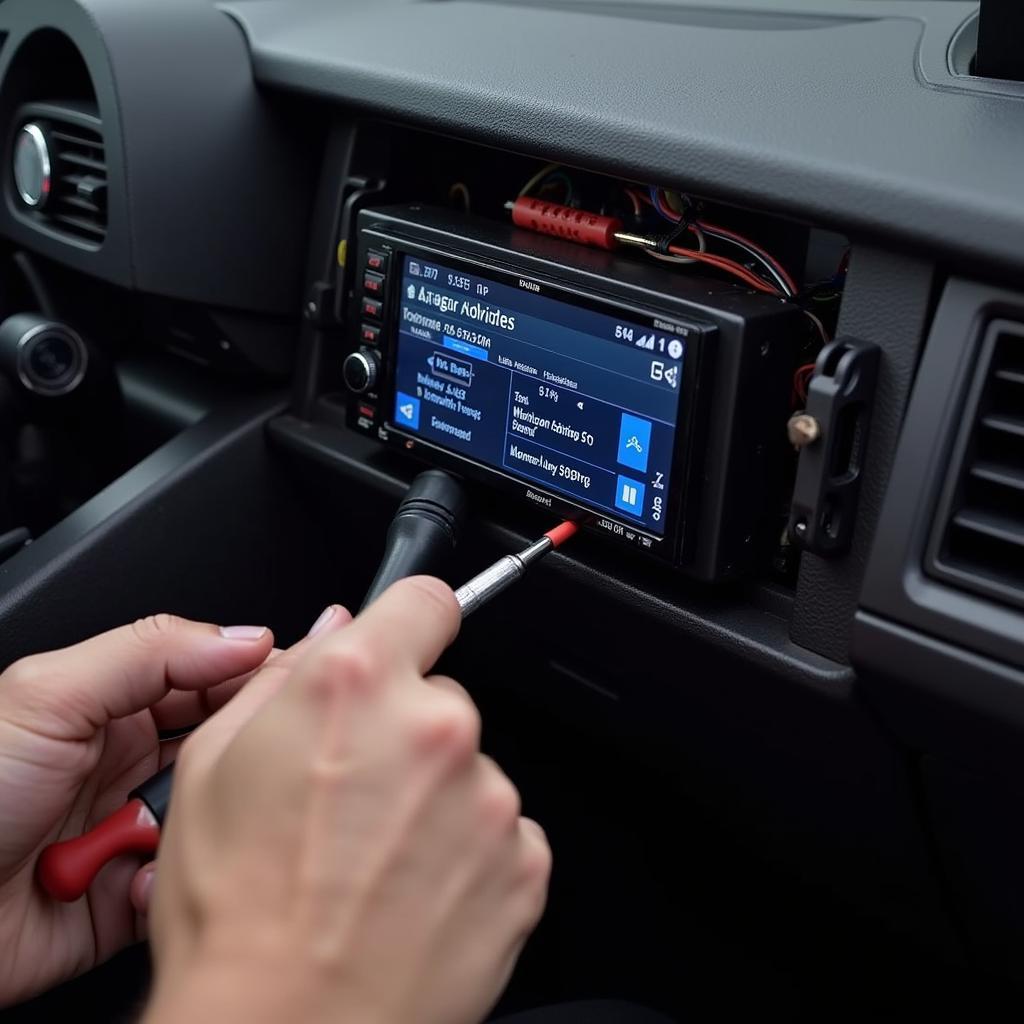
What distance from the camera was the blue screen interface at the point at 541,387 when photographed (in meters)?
0.88

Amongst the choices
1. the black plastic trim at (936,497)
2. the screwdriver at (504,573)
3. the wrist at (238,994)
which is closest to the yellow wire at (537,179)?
the screwdriver at (504,573)

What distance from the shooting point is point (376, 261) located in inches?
42.3

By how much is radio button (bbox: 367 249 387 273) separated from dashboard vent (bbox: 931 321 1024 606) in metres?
0.50

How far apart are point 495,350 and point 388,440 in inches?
6.4

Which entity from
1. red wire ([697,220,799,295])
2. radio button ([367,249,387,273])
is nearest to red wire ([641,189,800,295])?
red wire ([697,220,799,295])

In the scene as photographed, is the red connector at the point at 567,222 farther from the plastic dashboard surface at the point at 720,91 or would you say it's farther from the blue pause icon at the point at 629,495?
the blue pause icon at the point at 629,495

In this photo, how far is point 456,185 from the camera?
1.18 metres

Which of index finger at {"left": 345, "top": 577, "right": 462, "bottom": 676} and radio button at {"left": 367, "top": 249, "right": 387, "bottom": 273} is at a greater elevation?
index finger at {"left": 345, "top": 577, "right": 462, "bottom": 676}

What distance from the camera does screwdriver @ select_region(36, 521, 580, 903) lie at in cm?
79

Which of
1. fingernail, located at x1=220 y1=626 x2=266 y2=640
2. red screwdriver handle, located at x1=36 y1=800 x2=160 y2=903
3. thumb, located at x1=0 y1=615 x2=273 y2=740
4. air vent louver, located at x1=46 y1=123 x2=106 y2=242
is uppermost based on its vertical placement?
air vent louver, located at x1=46 y1=123 x2=106 y2=242

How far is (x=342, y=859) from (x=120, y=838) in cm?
30

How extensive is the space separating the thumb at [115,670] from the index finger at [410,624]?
0.84 ft

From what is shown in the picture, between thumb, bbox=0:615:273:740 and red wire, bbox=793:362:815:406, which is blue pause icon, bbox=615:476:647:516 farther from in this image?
thumb, bbox=0:615:273:740

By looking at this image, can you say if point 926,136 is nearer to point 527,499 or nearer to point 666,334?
point 666,334
